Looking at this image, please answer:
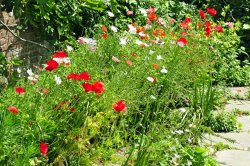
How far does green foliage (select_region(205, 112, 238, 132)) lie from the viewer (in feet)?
18.9

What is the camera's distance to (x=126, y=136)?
4629 millimetres

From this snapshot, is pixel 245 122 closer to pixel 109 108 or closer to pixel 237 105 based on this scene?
pixel 237 105

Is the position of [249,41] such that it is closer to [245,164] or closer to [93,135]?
[245,164]

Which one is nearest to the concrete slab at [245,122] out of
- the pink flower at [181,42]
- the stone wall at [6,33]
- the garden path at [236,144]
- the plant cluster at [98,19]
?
the garden path at [236,144]

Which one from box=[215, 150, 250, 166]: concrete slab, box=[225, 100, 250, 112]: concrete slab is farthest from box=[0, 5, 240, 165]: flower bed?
box=[225, 100, 250, 112]: concrete slab

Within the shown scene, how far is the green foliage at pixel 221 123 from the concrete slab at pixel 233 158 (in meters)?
0.60

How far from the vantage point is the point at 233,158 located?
195 inches

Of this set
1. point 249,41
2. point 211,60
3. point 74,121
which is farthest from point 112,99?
point 249,41

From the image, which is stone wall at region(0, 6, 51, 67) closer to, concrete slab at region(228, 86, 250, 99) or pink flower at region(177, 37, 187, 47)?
pink flower at region(177, 37, 187, 47)

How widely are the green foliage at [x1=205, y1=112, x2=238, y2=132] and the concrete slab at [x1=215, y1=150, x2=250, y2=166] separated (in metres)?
0.60

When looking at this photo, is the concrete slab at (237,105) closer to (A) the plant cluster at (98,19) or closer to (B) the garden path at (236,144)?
(B) the garden path at (236,144)

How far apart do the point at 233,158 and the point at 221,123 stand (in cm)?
87

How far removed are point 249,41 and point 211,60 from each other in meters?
3.15

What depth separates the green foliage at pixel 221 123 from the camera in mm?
5762
